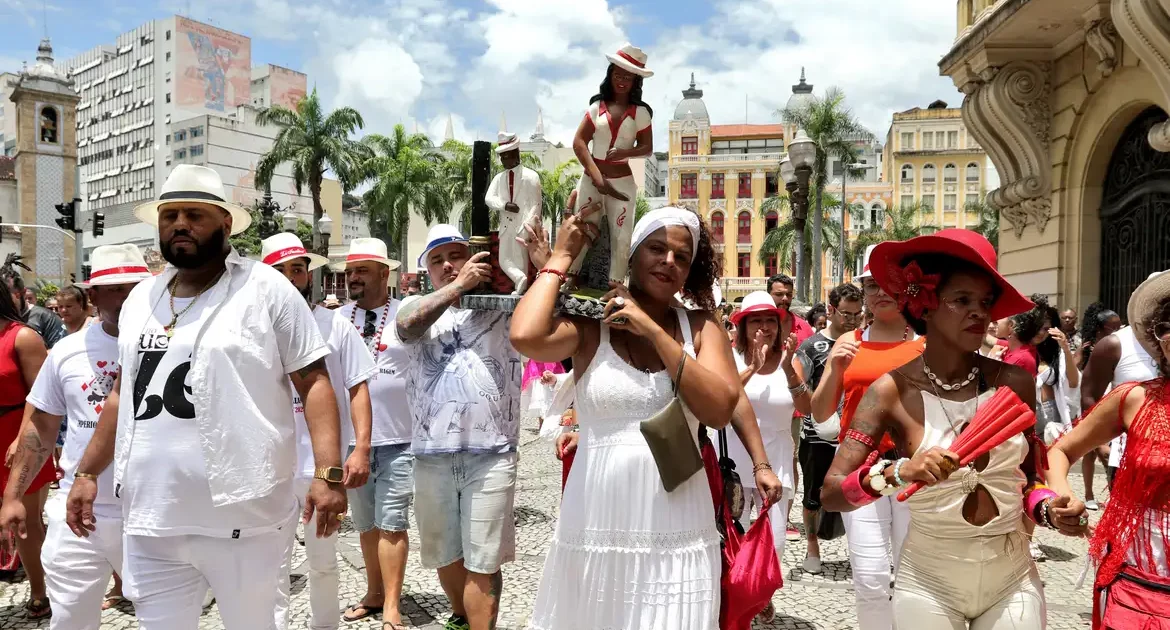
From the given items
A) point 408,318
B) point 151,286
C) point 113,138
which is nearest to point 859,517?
point 408,318

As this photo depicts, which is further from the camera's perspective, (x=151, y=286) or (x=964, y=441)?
(x=151, y=286)

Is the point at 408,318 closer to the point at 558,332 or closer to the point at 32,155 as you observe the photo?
the point at 558,332

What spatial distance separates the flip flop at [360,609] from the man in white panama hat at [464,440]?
909mm

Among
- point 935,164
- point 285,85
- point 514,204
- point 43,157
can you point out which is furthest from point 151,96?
point 514,204

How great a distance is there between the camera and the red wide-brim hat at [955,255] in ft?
8.79

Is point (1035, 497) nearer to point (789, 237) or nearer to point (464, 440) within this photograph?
point (464, 440)

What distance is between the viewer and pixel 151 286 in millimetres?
3260

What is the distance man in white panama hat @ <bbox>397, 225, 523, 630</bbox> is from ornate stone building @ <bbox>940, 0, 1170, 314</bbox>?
979cm

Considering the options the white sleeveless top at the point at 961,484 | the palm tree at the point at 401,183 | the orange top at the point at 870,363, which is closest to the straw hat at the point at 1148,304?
the white sleeveless top at the point at 961,484

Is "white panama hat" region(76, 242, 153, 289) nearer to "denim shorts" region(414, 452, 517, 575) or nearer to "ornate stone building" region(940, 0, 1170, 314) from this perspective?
"denim shorts" region(414, 452, 517, 575)

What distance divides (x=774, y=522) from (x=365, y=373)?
250 centimetres

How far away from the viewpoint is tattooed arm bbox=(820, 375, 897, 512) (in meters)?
2.73

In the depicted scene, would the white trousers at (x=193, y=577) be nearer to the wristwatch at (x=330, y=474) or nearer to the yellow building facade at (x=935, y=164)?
the wristwatch at (x=330, y=474)

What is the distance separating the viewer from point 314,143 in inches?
1597
